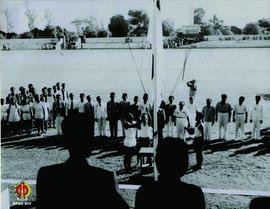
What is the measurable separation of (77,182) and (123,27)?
12.8 feet

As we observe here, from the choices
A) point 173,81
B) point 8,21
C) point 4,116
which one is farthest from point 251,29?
point 4,116

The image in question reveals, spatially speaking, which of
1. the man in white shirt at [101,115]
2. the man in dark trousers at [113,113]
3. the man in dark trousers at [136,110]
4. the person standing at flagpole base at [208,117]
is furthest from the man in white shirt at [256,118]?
the man in white shirt at [101,115]

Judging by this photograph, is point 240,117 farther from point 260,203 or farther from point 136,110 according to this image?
point 260,203

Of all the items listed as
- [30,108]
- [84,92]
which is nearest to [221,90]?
[84,92]

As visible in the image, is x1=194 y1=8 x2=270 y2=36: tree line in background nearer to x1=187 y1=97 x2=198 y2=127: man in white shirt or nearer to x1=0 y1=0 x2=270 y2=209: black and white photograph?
x1=0 y1=0 x2=270 y2=209: black and white photograph

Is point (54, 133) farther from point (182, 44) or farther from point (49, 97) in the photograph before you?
point (182, 44)

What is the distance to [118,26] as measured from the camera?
17.6 feet

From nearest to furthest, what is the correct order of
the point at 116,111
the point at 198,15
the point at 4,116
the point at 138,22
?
1. the point at 198,15
2. the point at 138,22
3. the point at 116,111
4. the point at 4,116

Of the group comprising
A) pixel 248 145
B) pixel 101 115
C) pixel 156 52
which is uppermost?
pixel 156 52

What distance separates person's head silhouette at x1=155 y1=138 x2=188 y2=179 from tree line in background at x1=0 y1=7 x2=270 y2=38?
3309mm

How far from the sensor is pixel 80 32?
5.45m

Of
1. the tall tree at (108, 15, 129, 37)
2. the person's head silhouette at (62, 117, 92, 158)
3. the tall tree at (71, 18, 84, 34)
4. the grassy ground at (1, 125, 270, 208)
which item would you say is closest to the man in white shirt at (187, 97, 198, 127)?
the grassy ground at (1, 125, 270, 208)

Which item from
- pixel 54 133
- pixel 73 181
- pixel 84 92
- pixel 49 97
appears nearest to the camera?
pixel 73 181

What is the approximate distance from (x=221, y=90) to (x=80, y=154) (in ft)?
13.4
